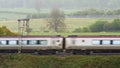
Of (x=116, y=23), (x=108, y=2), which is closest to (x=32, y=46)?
(x=116, y=23)

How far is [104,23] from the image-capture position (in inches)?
3647

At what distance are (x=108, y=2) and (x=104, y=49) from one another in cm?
8969

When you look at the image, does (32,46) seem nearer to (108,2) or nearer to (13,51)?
(13,51)

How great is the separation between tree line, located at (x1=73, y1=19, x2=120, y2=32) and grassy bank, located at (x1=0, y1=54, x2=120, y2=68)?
33.5 meters

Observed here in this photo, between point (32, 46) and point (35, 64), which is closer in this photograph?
point (35, 64)

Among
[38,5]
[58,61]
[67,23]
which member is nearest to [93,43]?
[58,61]

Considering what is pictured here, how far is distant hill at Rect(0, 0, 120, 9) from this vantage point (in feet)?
474

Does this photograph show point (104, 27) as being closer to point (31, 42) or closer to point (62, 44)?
point (62, 44)

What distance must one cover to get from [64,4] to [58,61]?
9562 centimetres

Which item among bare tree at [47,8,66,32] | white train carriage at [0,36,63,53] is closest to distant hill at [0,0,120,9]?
bare tree at [47,8,66,32]

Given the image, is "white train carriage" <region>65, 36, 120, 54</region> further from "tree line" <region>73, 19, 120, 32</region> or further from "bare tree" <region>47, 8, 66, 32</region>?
"bare tree" <region>47, 8, 66, 32</region>

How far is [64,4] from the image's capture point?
15138cm

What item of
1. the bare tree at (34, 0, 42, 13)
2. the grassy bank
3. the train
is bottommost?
the grassy bank

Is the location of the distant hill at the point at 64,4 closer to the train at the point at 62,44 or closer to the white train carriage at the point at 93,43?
the train at the point at 62,44
